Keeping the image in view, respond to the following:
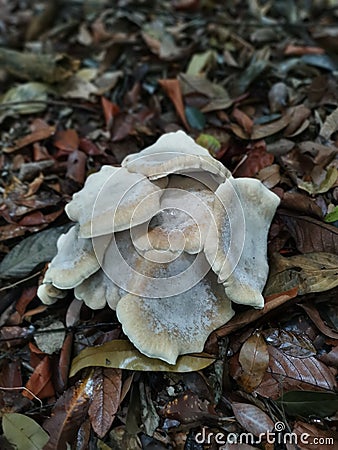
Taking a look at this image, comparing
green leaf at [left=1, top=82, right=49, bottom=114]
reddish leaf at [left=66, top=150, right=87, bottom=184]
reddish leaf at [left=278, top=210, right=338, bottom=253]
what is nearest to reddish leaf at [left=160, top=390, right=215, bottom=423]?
reddish leaf at [left=278, top=210, right=338, bottom=253]

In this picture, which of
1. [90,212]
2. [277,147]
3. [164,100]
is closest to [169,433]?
[90,212]

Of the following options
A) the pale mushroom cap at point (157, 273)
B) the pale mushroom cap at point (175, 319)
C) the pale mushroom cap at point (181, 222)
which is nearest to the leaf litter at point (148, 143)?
the pale mushroom cap at point (175, 319)

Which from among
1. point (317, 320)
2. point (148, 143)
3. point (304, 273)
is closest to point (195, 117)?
point (148, 143)

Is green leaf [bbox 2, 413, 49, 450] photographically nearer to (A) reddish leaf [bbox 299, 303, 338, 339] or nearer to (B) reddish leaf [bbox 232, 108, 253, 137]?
(A) reddish leaf [bbox 299, 303, 338, 339]

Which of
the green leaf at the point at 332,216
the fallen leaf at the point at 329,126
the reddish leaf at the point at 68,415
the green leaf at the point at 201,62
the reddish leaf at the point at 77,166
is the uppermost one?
the fallen leaf at the point at 329,126

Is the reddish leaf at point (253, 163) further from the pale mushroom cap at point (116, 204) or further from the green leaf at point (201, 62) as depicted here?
the green leaf at point (201, 62)

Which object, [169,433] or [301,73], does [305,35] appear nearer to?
[301,73]

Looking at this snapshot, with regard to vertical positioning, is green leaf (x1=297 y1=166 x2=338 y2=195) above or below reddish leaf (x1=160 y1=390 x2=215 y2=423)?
above
